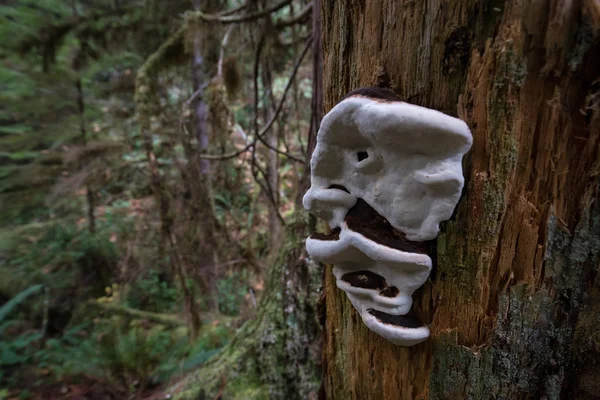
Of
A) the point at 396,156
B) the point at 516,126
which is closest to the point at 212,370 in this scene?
the point at 396,156

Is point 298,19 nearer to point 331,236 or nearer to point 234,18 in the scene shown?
point 234,18

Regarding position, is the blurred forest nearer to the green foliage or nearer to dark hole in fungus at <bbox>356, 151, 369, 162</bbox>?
the green foliage

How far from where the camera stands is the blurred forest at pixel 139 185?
118 inches

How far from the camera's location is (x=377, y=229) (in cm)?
81

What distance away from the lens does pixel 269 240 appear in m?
4.36

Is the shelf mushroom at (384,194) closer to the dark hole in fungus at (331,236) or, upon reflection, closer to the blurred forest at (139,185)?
the dark hole in fungus at (331,236)

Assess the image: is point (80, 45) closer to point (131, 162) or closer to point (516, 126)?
point (131, 162)

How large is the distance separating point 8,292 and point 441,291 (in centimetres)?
608

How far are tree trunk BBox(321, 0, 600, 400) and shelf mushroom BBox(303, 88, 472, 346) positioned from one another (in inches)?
2.4

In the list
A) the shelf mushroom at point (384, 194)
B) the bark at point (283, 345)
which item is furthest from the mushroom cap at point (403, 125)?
the bark at point (283, 345)

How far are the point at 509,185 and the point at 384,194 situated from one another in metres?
0.24

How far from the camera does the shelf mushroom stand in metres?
0.67

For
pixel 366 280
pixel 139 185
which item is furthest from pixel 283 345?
pixel 139 185

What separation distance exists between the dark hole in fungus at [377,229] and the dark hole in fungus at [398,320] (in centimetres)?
17
